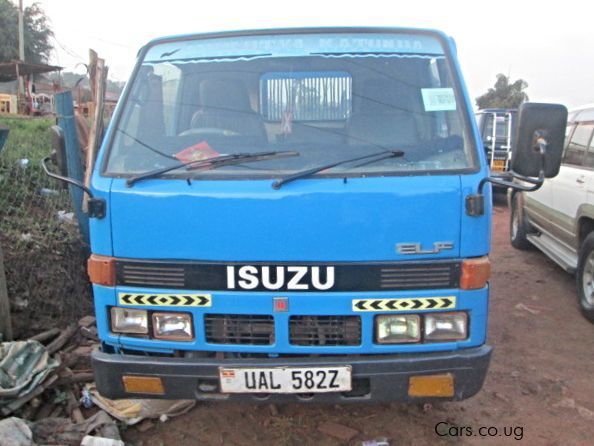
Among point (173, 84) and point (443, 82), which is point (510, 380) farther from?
point (173, 84)

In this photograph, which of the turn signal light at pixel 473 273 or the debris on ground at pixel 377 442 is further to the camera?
the debris on ground at pixel 377 442

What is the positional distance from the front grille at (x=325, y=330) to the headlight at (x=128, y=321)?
72 centimetres

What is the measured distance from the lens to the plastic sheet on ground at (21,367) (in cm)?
304

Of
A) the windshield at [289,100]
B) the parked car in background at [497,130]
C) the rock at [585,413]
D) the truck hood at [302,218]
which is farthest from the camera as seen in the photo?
the parked car in background at [497,130]

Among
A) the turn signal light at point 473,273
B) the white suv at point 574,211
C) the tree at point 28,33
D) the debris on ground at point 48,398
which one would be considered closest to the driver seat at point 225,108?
the turn signal light at point 473,273

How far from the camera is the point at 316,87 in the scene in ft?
9.16

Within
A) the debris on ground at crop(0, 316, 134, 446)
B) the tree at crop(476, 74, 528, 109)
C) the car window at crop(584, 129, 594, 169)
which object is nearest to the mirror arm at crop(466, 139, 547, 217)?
the debris on ground at crop(0, 316, 134, 446)

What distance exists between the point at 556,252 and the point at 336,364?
13.9 ft

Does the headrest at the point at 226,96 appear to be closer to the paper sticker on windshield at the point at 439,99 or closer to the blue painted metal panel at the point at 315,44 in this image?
the blue painted metal panel at the point at 315,44

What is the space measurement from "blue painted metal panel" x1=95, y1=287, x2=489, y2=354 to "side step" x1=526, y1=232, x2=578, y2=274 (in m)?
3.24

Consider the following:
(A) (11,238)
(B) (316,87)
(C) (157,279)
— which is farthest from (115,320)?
(A) (11,238)

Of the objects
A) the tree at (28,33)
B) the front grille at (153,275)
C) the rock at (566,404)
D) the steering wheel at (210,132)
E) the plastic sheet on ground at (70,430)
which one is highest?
the tree at (28,33)

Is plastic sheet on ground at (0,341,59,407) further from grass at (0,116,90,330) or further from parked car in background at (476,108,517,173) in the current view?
parked car in background at (476,108,517,173)

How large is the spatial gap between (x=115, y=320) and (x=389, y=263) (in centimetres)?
136
